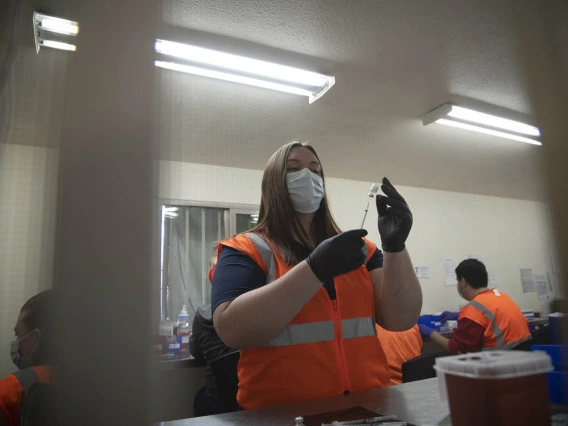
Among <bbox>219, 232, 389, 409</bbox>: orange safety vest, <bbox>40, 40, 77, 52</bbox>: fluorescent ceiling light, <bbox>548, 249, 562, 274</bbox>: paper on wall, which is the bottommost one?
<bbox>219, 232, 389, 409</bbox>: orange safety vest

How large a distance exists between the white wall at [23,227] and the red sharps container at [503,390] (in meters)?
0.47

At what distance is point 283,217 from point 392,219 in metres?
0.31

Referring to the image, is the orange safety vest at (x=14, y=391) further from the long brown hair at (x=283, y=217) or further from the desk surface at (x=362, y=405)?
the long brown hair at (x=283, y=217)

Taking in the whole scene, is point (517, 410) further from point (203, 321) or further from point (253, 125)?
point (253, 125)

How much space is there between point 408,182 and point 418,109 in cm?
76

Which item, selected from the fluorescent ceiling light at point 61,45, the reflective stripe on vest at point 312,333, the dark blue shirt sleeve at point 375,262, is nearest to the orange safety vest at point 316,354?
the reflective stripe on vest at point 312,333

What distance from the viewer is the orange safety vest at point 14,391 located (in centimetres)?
47

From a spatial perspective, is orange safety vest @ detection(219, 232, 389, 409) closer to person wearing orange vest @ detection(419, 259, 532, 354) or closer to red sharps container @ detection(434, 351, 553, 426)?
person wearing orange vest @ detection(419, 259, 532, 354)

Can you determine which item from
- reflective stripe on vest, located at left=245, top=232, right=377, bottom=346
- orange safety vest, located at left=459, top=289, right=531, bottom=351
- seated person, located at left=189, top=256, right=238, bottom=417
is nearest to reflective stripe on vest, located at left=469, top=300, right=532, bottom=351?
orange safety vest, located at left=459, top=289, right=531, bottom=351

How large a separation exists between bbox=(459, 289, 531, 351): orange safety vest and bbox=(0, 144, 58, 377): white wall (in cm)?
66

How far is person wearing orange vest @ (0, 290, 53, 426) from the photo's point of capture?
0.41 meters

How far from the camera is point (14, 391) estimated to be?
1.75 ft

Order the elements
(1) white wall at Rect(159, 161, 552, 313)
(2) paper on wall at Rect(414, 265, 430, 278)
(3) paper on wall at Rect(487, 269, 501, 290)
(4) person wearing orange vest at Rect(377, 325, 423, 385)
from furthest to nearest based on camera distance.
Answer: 1. (2) paper on wall at Rect(414, 265, 430, 278)
2. (4) person wearing orange vest at Rect(377, 325, 423, 385)
3. (3) paper on wall at Rect(487, 269, 501, 290)
4. (1) white wall at Rect(159, 161, 552, 313)

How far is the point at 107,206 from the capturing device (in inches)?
14.9
